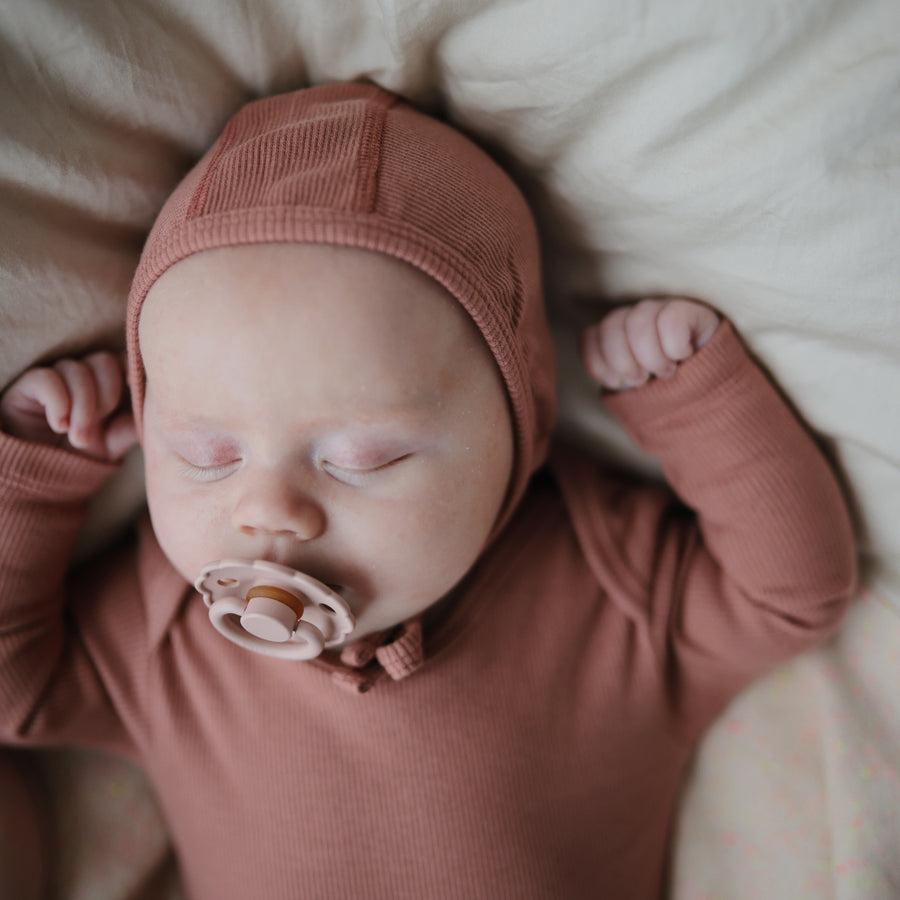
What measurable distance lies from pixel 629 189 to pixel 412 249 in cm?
28

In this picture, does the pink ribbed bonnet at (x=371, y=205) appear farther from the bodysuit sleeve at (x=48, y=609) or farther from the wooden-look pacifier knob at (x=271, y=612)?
the wooden-look pacifier knob at (x=271, y=612)

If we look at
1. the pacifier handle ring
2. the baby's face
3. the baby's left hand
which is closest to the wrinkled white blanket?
the baby's left hand

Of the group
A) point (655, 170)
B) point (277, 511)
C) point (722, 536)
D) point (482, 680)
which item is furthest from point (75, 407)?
point (722, 536)

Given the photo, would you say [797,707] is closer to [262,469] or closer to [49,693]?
[262,469]

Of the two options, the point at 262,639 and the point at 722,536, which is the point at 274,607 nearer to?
the point at 262,639

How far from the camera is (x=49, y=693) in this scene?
37.9 inches

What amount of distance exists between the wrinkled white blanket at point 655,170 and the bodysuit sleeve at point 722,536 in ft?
0.19

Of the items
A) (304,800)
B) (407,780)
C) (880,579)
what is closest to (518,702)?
(407,780)

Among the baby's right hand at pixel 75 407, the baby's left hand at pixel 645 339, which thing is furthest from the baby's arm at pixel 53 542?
the baby's left hand at pixel 645 339

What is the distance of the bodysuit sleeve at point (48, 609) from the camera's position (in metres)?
0.89

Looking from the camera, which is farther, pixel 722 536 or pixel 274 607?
pixel 722 536

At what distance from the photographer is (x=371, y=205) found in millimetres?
723

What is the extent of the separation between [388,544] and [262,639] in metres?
0.18

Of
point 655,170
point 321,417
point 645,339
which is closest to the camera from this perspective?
point 321,417
